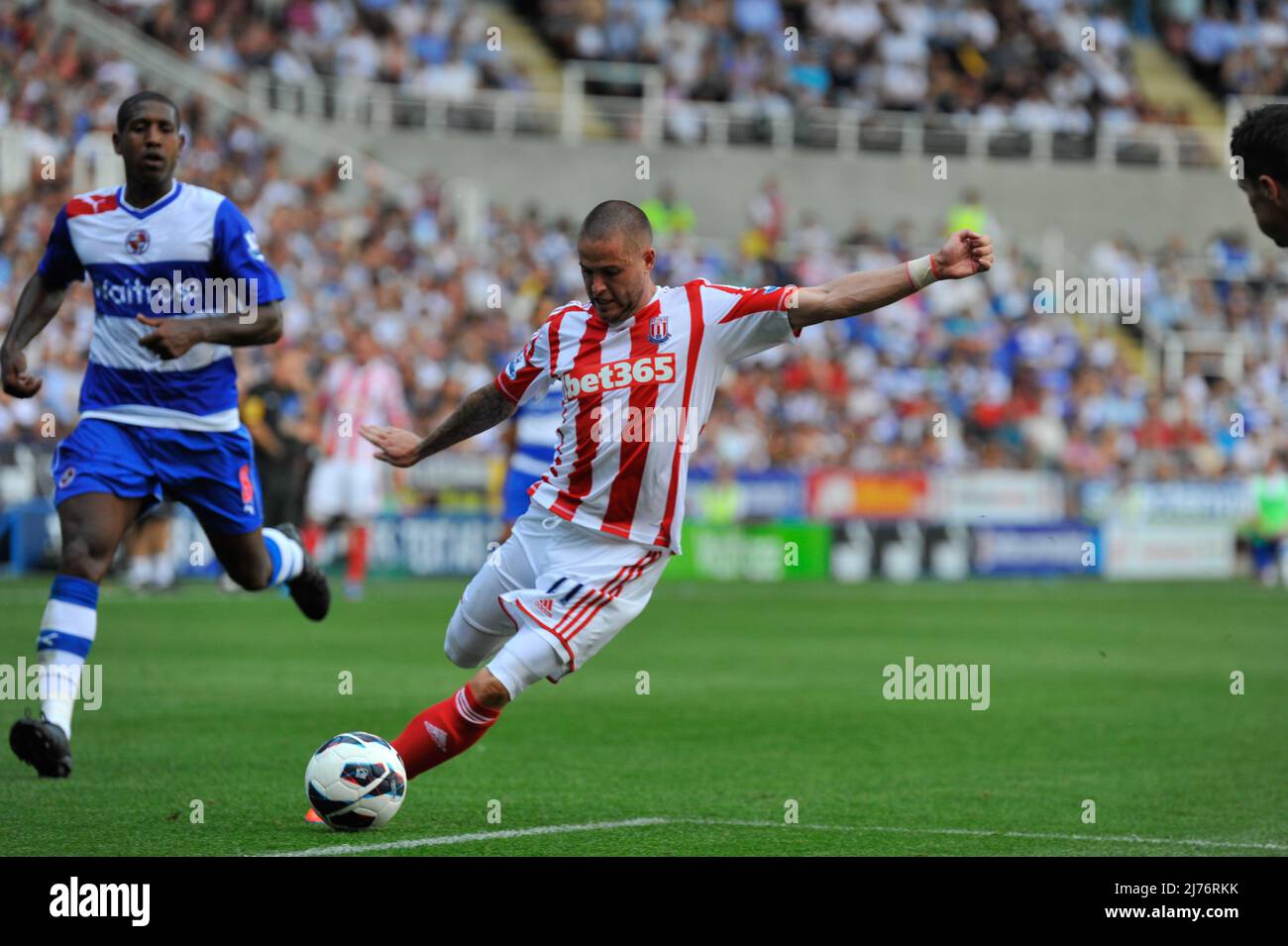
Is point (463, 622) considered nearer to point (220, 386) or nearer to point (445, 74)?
point (220, 386)

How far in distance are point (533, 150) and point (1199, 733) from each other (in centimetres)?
2360

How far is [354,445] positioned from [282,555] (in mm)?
10637

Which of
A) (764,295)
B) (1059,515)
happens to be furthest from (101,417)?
(1059,515)

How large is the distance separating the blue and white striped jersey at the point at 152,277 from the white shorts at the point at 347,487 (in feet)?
38.2

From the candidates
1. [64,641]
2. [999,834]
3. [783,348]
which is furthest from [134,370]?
[783,348]

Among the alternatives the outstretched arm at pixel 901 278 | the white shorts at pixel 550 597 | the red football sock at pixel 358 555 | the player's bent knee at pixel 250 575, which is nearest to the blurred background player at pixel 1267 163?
the outstretched arm at pixel 901 278

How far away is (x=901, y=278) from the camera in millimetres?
7016

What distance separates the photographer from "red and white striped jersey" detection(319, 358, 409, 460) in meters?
19.5

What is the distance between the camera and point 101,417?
8852 mm

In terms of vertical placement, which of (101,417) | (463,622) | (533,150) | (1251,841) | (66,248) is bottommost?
(1251,841)

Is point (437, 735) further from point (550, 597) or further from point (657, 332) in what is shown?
point (657, 332)

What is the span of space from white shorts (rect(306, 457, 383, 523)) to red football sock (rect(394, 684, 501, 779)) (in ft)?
43.8

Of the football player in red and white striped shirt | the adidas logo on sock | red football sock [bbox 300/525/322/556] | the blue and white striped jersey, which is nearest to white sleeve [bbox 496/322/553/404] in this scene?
the football player in red and white striped shirt

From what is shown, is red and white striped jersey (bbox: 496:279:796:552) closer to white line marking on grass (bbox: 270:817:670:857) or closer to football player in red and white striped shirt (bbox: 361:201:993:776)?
football player in red and white striped shirt (bbox: 361:201:993:776)
